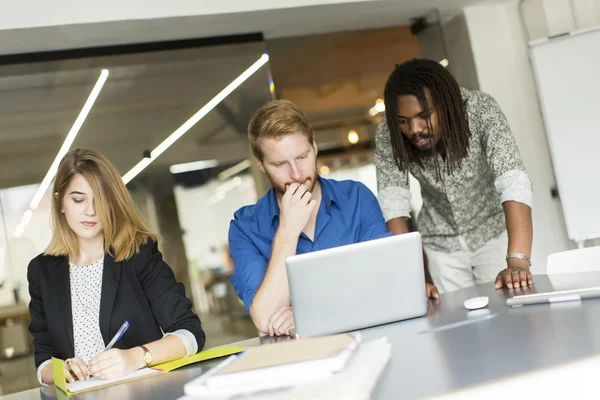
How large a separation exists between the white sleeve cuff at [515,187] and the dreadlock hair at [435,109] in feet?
0.72

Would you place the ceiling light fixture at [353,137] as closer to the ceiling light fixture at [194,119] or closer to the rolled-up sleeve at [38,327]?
the ceiling light fixture at [194,119]

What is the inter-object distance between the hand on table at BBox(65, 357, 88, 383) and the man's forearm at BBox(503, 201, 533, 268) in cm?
144

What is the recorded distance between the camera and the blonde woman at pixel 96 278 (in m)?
2.17

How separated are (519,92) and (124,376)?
3.93m

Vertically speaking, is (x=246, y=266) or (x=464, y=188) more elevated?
(x=464, y=188)

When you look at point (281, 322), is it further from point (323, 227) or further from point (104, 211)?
point (104, 211)

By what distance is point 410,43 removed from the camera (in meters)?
6.93

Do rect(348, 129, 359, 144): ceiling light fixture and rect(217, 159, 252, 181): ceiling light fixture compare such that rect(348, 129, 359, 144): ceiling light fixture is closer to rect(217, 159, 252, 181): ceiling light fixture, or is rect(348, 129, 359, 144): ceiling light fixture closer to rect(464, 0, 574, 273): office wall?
rect(464, 0, 574, 273): office wall

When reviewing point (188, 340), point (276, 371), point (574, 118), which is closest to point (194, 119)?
point (574, 118)

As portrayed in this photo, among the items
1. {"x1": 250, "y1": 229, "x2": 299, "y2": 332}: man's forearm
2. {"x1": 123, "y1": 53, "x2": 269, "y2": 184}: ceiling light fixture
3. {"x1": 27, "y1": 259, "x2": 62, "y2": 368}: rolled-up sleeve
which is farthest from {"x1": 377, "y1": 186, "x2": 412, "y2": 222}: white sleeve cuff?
{"x1": 123, "y1": 53, "x2": 269, "y2": 184}: ceiling light fixture

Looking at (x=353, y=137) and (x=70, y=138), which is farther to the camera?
(x=353, y=137)

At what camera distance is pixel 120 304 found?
7.16 feet

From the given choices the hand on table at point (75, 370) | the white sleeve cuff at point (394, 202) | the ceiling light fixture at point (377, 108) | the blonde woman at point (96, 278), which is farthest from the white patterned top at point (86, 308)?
the ceiling light fixture at point (377, 108)

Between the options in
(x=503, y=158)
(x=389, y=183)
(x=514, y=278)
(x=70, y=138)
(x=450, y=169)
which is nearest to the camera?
(x=514, y=278)
